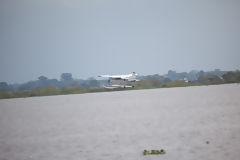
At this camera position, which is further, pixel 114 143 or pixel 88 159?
pixel 114 143

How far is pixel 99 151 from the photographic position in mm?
24000

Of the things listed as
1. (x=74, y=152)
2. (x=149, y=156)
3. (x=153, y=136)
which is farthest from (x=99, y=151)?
(x=153, y=136)

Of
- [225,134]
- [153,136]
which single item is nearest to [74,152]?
[153,136]

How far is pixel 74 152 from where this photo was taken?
24.2 meters

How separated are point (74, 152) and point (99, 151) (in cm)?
188

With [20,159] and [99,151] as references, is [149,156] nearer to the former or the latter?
[99,151]

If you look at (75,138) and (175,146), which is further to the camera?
(75,138)

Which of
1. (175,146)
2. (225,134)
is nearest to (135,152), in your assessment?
(175,146)

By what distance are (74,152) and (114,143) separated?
3.87 meters

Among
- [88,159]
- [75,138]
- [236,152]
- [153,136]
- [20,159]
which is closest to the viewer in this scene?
[236,152]

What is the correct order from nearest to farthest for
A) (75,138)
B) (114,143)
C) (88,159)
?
(88,159) < (114,143) < (75,138)

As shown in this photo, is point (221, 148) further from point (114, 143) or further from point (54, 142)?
point (54, 142)

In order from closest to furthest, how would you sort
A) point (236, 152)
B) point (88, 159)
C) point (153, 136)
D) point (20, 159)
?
point (236, 152) → point (88, 159) → point (20, 159) → point (153, 136)

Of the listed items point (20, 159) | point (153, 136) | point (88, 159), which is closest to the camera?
point (88, 159)
